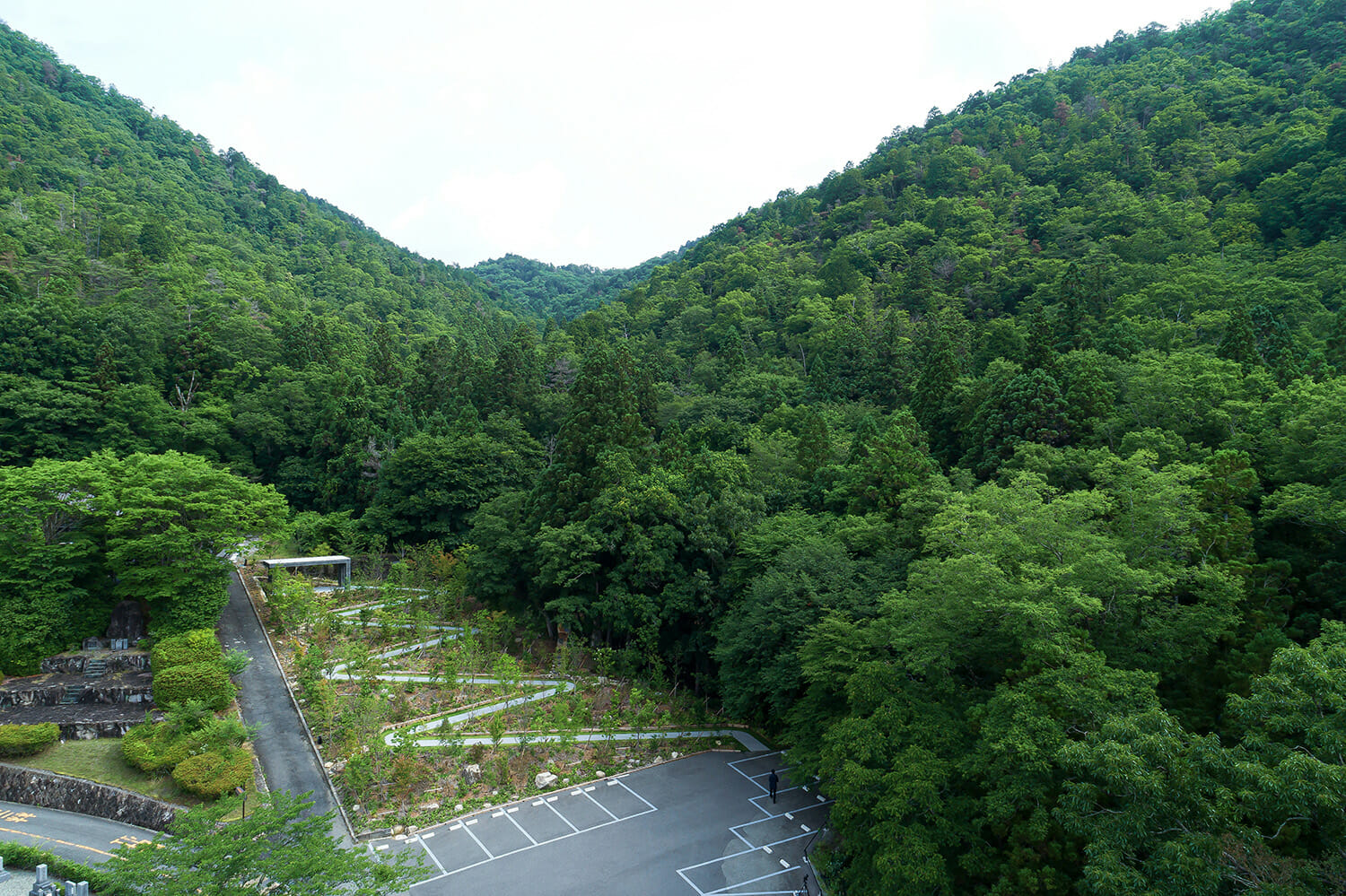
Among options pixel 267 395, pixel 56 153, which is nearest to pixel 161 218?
pixel 56 153

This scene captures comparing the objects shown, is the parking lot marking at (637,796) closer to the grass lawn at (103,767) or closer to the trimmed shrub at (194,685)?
the grass lawn at (103,767)

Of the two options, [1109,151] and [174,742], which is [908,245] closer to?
[1109,151]

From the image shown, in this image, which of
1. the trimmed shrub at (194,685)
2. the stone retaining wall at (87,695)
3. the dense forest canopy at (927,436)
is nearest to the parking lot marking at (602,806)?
the dense forest canopy at (927,436)

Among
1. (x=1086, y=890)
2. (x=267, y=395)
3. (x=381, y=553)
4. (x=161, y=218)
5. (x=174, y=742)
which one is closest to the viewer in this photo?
(x=1086, y=890)

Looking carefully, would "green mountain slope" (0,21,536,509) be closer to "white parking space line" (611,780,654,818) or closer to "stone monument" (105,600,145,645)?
"stone monument" (105,600,145,645)

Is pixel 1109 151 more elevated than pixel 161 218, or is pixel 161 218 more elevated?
pixel 161 218

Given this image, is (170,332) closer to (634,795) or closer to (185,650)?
(185,650)

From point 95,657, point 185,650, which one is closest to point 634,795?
point 185,650
